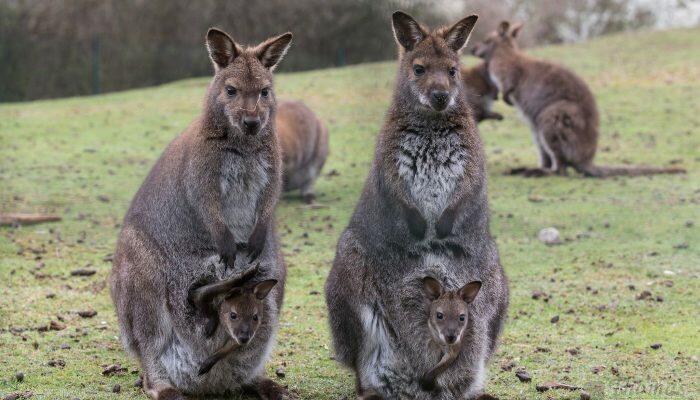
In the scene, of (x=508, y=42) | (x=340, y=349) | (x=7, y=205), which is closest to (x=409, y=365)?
(x=340, y=349)

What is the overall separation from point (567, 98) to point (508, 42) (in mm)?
1082

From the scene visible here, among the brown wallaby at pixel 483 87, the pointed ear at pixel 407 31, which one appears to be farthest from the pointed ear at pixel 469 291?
the brown wallaby at pixel 483 87

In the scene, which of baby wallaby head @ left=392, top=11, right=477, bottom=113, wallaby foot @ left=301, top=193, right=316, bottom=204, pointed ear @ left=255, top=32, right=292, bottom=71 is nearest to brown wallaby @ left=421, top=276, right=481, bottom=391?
baby wallaby head @ left=392, top=11, right=477, bottom=113

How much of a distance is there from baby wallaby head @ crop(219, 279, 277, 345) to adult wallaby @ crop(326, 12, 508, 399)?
0.31 m

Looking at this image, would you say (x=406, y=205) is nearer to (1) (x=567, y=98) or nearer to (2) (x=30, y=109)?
(1) (x=567, y=98)

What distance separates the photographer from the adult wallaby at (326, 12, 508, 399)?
3.98 m

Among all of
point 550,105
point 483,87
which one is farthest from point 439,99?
point 550,105

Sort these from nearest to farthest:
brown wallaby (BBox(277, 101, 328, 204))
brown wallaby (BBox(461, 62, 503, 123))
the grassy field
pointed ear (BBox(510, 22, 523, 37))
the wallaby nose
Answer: the wallaby nose
the grassy field
brown wallaby (BBox(277, 101, 328, 204))
brown wallaby (BBox(461, 62, 503, 123))
pointed ear (BBox(510, 22, 523, 37))

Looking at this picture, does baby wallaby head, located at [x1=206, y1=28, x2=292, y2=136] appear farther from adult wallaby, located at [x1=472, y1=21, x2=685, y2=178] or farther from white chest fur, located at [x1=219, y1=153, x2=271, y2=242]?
adult wallaby, located at [x1=472, y1=21, x2=685, y2=178]

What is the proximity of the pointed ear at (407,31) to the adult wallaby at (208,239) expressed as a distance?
63 cm

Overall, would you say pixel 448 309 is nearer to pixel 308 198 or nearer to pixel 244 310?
pixel 244 310

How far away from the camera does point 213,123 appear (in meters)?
4.16

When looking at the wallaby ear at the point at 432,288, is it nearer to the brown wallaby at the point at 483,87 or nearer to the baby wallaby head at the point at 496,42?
the brown wallaby at the point at 483,87

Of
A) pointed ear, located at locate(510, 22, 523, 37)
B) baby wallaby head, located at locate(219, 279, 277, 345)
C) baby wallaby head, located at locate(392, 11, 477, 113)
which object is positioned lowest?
baby wallaby head, located at locate(219, 279, 277, 345)
